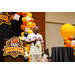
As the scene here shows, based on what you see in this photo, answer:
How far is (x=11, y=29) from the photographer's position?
518 centimetres

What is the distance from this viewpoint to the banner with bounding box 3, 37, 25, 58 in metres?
2.98

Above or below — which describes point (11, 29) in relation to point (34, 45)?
above

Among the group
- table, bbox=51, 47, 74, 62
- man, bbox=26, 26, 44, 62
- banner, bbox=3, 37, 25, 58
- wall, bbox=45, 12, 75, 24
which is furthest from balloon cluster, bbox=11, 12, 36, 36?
table, bbox=51, 47, 74, 62

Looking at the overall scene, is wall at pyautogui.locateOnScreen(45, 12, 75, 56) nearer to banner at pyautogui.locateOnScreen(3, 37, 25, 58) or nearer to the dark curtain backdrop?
the dark curtain backdrop

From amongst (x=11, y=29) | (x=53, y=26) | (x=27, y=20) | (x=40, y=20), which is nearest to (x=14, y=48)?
(x=27, y=20)

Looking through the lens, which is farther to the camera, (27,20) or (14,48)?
(27,20)

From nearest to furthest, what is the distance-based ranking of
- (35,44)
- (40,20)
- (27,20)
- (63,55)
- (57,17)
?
1. (63,55)
2. (35,44)
3. (27,20)
4. (40,20)
5. (57,17)

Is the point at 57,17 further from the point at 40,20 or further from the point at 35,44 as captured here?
the point at 35,44

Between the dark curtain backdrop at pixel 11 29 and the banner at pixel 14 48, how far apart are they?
157 cm

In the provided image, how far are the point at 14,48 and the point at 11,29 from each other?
2.30 m

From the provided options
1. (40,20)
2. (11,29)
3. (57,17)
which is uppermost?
(57,17)
